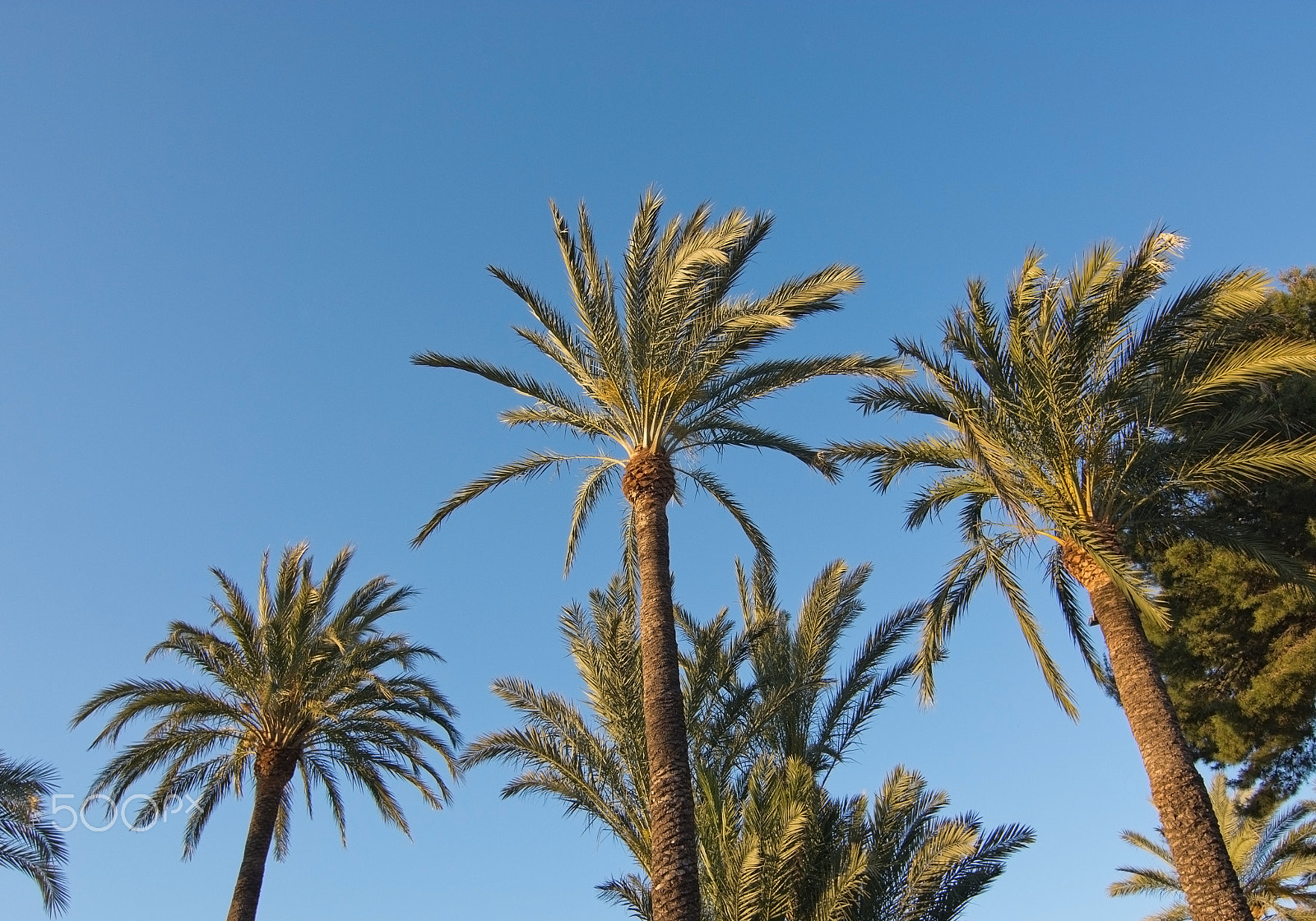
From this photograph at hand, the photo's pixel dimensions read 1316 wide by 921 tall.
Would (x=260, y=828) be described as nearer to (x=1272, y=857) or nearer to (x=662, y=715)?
(x=662, y=715)

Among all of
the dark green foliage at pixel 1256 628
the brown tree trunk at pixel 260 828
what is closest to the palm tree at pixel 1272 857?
the dark green foliage at pixel 1256 628

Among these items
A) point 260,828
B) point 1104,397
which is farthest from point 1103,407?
point 260,828

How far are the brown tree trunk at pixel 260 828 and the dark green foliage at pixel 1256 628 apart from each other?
14350mm

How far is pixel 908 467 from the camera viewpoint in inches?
573

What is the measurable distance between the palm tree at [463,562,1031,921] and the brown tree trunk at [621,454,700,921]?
2158 mm

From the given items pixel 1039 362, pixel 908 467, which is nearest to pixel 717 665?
pixel 908 467

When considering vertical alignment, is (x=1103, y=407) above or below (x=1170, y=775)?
above

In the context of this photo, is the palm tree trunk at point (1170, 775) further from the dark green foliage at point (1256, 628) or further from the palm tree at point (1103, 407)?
the dark green foliage at point (1256, 628)

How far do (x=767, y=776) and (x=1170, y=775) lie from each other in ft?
19.7

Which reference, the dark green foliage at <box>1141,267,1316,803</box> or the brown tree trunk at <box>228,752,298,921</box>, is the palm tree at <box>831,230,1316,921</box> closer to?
the dark green foliage at <box>1141,267,1316,803</box>

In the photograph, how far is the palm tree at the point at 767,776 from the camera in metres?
13.9

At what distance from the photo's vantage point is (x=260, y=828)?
17.0 metres

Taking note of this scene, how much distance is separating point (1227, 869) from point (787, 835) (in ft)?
16.2

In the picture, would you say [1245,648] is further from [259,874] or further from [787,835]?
[259,874]
